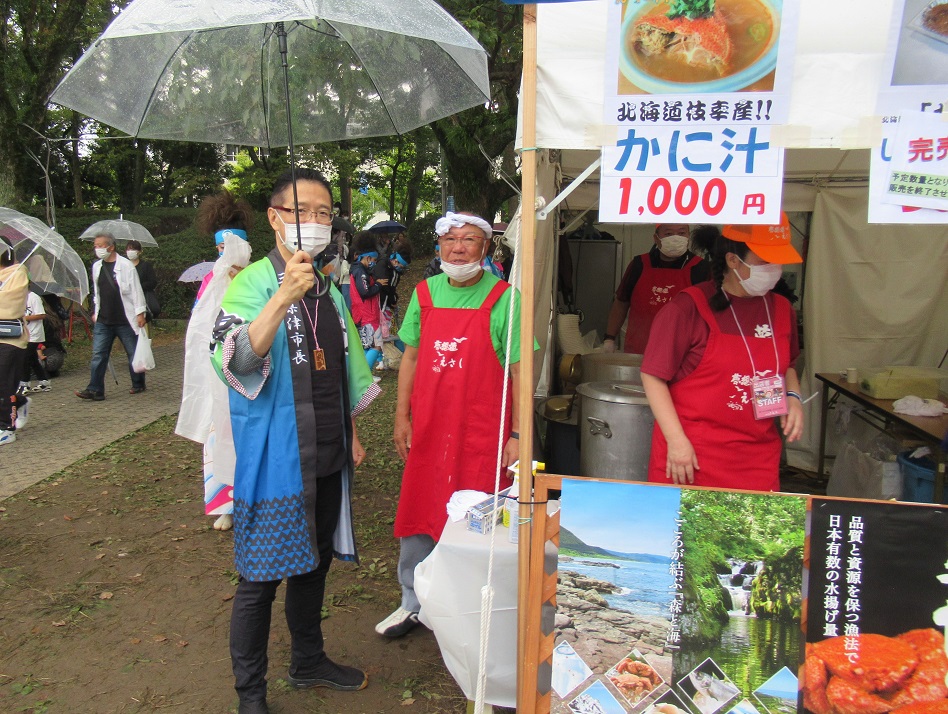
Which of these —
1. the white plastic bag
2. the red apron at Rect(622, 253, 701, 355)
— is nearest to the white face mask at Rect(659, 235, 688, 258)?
the red apron at Rect(622, 253, 701, 355)

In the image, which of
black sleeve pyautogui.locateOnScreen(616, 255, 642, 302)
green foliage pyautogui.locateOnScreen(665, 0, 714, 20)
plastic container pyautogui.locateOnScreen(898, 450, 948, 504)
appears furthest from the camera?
black sleeve pyautogui.locateOnScreen(616, 255, 642, 302)

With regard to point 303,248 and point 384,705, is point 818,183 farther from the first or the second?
point 384,705

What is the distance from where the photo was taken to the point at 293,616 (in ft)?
9.33

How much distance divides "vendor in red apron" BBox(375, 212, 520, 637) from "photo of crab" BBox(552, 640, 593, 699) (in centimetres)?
102

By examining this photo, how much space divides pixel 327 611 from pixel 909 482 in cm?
324

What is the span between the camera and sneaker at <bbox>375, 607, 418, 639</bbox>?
11.3 ft

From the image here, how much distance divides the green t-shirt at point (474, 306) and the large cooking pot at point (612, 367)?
1.34 m

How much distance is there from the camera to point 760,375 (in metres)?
2.59

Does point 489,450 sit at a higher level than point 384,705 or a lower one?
higher

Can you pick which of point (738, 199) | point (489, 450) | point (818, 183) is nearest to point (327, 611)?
point (489, 450)

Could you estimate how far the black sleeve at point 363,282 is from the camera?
8.94 meters

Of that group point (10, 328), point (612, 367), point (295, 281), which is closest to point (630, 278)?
point (612, 367)

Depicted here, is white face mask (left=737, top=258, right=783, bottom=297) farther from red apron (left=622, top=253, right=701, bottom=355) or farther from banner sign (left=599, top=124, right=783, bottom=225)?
red apron (left=622, top=253, right=701, bottom=355)

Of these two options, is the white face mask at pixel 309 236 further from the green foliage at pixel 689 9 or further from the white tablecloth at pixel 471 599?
the green foliage at pixel 689 9
